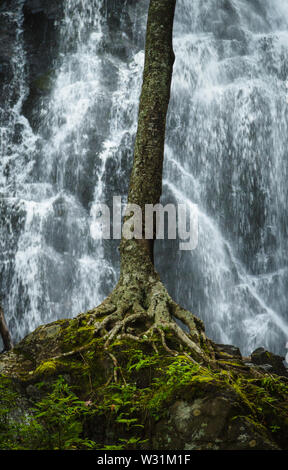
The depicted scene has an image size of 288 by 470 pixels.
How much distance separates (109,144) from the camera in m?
15.3

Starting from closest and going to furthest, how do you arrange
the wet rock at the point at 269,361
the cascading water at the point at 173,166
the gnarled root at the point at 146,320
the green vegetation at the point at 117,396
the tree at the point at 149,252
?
the green vegetation at the point at 117,396 < the gnarled root at the point at 146,320 < the tree at the point at 149,252 < the wet rock at the point at 269,361 < the cascading water at the point at 173,166

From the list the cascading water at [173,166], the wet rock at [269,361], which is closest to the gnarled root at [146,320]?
the wet rock at [269,361]

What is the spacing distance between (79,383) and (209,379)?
1.34 metres

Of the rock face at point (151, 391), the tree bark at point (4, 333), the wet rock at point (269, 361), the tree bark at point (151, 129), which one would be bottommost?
the wet rock at point (269, 361)

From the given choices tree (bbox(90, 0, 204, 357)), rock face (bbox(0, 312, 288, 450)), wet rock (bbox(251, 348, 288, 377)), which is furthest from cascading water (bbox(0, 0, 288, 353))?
rock face (bbox(0, 312, 288, 450))

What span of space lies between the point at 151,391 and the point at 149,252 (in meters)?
1.94

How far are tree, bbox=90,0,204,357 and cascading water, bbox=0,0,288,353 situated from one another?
8.70 m

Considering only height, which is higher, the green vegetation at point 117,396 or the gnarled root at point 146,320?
the gnarled root at point 146,320

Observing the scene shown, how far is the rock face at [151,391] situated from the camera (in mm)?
2617

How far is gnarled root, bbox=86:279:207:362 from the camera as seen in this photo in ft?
13.0

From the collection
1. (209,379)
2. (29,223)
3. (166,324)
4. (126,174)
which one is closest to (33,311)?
(29,223)

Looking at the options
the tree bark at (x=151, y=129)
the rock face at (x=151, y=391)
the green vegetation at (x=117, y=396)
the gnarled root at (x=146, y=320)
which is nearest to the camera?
the rock face at (x=151, y=391)

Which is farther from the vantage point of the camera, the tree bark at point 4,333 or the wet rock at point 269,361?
the wet rock at point 269,361

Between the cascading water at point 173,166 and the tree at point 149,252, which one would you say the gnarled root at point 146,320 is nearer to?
the tree at point 149,252
